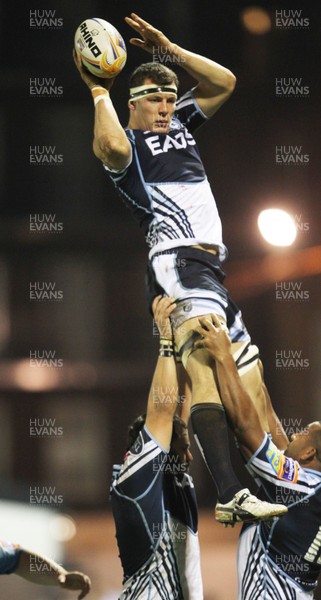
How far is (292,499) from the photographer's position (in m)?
5.18

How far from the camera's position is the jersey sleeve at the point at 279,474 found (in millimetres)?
4871

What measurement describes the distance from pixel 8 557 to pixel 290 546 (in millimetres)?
1517

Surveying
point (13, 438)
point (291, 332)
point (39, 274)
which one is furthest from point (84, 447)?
point (291, 332)

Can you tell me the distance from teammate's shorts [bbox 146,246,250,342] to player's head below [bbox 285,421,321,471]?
977 mm

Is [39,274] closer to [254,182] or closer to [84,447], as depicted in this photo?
[84,447]

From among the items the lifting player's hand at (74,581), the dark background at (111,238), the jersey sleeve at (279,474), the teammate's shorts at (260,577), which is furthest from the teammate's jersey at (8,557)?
the jersey sleeve at (279,474)

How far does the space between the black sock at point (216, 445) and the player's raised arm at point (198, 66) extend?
5.31ft

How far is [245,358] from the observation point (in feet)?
16.1

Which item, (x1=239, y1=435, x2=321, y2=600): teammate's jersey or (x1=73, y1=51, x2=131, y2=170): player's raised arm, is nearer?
(x1=73, y1=51, x2=131, y2=170): player's raised arm

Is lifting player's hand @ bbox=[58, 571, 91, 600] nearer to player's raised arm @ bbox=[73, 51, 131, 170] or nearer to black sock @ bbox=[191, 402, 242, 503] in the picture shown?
black sock @ bbox=[191, 402, 242, 503]

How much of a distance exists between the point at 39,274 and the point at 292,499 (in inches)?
90.6

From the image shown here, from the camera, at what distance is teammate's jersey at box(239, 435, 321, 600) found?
5172mm

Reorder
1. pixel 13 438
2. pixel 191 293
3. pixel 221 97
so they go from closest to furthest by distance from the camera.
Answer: pixel 191 293, pixel 221 97, pixel 13 438

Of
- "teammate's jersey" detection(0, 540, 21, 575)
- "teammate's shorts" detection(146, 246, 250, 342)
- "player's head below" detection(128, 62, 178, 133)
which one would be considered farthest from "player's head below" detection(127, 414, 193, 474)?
"player's head below" detection(128, 62, 178, 133)
